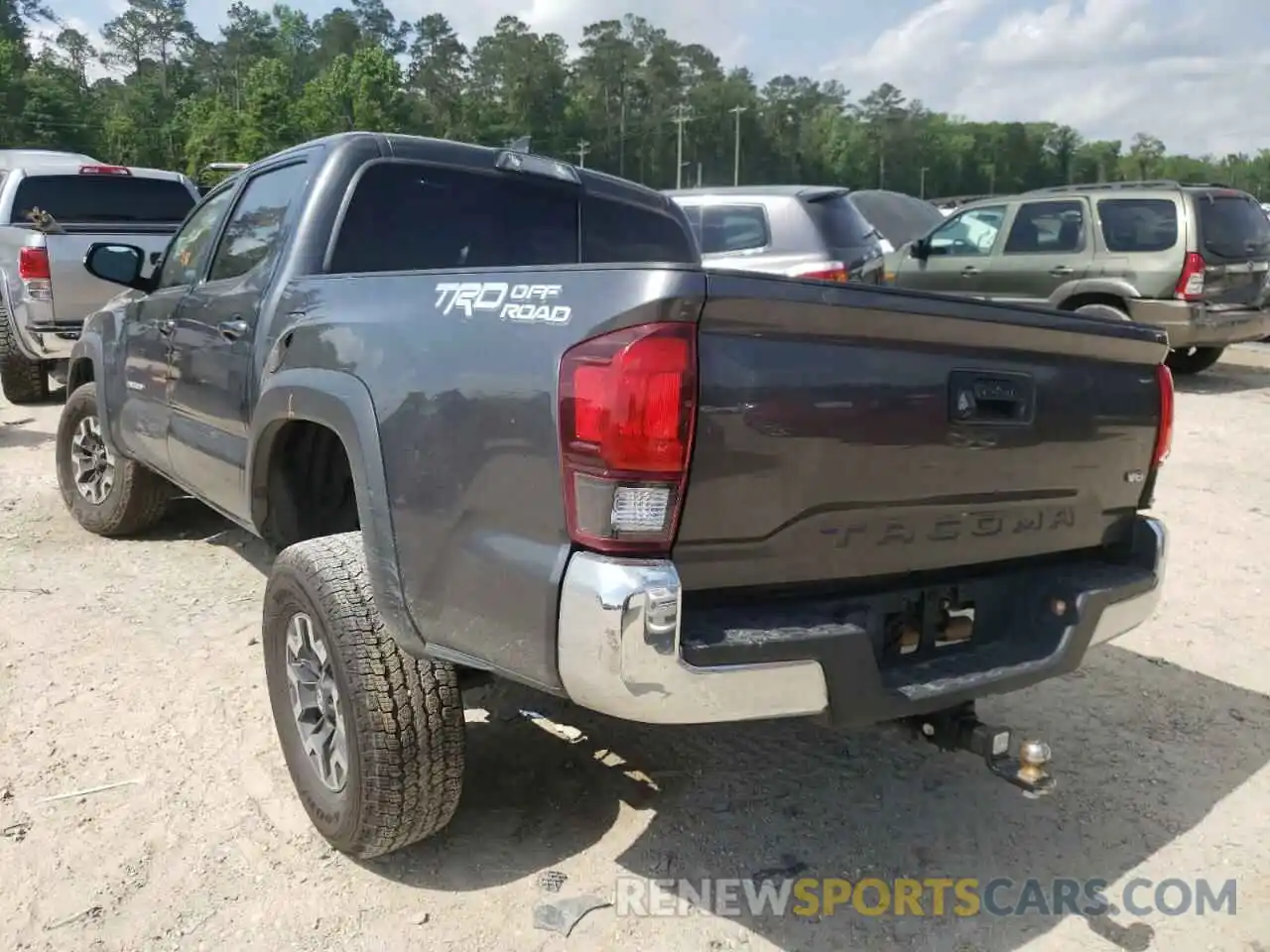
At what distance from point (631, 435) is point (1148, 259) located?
948 cm

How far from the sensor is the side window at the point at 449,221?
347cm

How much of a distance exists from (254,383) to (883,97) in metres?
111

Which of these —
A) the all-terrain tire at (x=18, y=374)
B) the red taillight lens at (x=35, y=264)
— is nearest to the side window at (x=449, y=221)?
the red taillight lens at (x=35, y=264)

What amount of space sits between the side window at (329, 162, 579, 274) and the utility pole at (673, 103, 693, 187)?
76.9 meters

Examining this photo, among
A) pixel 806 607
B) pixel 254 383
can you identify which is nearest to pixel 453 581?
pixel 806 607

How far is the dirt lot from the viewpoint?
8.46 feet

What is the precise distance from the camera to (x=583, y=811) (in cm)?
306

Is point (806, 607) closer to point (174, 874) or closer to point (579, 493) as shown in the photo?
point (579, 493)

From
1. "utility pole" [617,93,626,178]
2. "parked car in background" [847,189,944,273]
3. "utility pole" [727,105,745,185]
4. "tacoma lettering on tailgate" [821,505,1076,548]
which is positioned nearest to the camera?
"tacoma lettering on tailgate" [821,505,1076,548]

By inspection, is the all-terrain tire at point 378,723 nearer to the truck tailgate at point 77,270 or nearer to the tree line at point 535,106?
the truck tailgate at point 77,270

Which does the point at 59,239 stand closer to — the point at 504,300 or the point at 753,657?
the point at 504,300

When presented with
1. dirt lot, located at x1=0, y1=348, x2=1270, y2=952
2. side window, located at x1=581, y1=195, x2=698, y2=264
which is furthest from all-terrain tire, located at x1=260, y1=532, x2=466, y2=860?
side window, located at x1=581, y1=195, x2=698, y2=264

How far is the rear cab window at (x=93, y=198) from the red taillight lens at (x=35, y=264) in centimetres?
87
